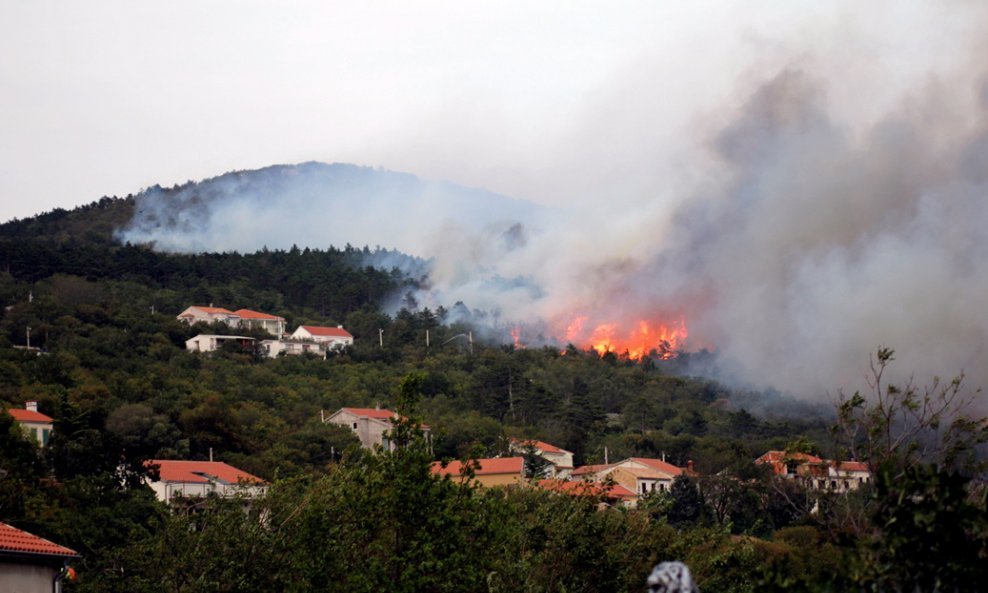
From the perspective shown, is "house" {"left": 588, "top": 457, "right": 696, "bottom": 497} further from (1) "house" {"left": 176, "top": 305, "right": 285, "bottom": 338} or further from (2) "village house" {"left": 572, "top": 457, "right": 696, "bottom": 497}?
(1) "house" {"left": 176, "top": 305, "right": 285, "bottom": 338}

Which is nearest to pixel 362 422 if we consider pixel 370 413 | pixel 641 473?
pixel 370 413

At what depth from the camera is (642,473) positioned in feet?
370

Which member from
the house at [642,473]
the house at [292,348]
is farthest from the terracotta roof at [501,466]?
the house at [292,348]

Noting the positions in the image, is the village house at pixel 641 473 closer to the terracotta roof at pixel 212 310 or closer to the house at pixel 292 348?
the house at pixel 292 348

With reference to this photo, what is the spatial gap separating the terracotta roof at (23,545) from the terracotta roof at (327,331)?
127 m

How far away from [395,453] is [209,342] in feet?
394

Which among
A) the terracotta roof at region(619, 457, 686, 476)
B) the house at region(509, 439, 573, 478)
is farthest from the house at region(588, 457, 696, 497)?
the house at region(509, 439, 573, 478)

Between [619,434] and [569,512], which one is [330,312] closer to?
[619,434]

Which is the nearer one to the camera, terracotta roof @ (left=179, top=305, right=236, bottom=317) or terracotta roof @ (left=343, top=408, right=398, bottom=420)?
terracotta roof @ (left=343, top=408, right=398, bottom=420)

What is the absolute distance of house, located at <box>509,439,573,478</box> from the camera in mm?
110475

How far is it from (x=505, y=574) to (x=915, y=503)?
2103cm

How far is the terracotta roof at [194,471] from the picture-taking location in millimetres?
80444

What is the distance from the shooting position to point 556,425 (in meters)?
134

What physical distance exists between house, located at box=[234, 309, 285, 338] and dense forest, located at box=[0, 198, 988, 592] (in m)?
9.62
